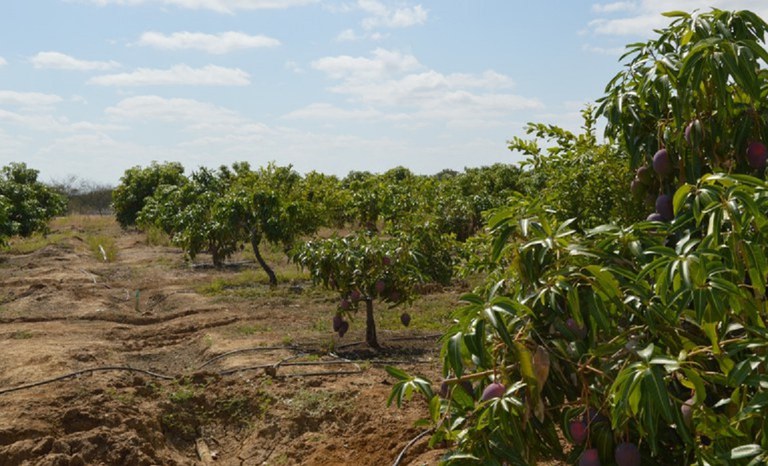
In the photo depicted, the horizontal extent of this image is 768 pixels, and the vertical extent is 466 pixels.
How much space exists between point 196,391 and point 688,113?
582 centimetres

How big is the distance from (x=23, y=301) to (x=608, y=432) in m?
13.7

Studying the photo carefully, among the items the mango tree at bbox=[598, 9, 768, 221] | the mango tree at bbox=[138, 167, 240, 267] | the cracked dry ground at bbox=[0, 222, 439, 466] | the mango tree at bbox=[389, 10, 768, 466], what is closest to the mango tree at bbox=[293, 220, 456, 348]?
the cracked dry ground at bbox=[0, 222, 439, 466]

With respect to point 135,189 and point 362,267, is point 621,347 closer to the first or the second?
point 362,267

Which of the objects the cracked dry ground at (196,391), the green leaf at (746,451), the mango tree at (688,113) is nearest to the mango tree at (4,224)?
the cracked dry ground at (196,391)

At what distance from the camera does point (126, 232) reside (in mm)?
37656

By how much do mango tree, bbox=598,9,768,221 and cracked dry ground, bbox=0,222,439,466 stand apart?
2.62 metres

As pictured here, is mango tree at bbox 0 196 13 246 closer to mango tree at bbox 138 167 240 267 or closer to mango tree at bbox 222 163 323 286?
mango tree at bbox 138 167 240 267

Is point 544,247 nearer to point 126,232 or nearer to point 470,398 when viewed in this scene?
point 470,398

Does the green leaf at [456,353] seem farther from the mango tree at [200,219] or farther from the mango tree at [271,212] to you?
the mango tree at [200,219]

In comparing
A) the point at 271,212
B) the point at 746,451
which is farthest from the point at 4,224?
the point at 746,451

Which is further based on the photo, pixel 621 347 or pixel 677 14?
pixel 677 14

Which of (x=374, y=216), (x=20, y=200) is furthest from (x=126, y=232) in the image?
(x=374, y=216)

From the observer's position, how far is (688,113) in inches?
108

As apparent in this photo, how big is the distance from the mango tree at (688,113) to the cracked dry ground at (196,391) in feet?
8.60
